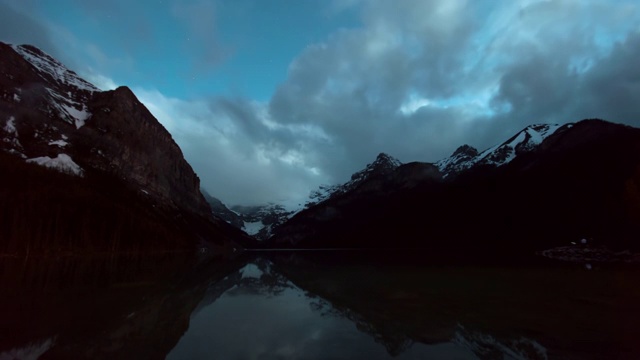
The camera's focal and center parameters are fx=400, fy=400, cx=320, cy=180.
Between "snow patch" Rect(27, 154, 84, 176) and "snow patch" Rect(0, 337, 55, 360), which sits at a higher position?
"snow patch" Rect(27, 154, 84, 176)

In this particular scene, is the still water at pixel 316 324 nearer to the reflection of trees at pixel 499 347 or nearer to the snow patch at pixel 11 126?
the reflection of trees at pixel 499 347

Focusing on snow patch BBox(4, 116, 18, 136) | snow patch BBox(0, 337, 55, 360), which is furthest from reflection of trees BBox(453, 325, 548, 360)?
snow patch BBox(4, 116, 18, 136)

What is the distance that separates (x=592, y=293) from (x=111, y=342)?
2941 centimetres

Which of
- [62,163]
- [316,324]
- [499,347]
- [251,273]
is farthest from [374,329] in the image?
[62,163]

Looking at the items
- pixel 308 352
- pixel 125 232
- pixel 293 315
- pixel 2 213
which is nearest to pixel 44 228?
pixel 2 213

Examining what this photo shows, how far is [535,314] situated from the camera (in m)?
19.3

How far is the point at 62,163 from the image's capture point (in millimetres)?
183000

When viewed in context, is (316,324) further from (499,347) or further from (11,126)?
(11,126)

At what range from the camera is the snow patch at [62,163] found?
566ft

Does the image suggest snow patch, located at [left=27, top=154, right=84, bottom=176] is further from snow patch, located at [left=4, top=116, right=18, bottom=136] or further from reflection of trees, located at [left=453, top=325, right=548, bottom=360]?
reflection of trees, located at [left=453, top=325, right=548, bottom=360]

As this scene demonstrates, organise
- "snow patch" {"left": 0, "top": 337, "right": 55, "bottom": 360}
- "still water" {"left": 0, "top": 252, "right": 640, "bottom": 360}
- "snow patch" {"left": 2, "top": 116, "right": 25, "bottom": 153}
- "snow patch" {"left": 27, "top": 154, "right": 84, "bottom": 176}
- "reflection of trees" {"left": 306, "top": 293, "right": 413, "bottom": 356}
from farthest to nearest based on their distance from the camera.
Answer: "snow patch" {"left": 2, "top": 116, "right": 25, "bottom": 153}, "snow patch" {"left": 27, "top": 154, "right": 84, "bottom": 176}, "reflection of trees" {"left": 306, "top": 293, "right": 413, "bottom": 356}, "still water" {"left": 0, "top": 252, "right": 640, "bottom": 360}, "snow patch" {"left": 0, "top": 337, "right": 55, "bottom": 360}

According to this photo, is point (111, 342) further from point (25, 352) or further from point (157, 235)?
point (157, 235)

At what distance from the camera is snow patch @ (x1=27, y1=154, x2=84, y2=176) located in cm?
17262

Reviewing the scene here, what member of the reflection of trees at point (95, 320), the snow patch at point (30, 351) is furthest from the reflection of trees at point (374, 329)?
the snow patch at point (30, 351)
